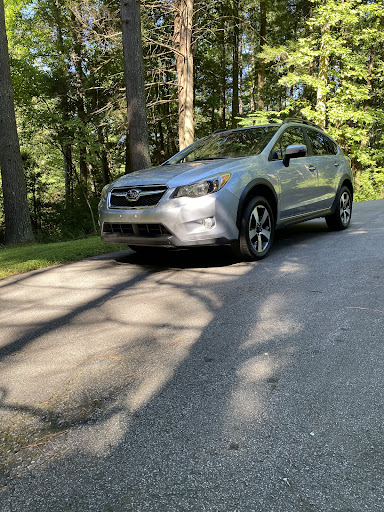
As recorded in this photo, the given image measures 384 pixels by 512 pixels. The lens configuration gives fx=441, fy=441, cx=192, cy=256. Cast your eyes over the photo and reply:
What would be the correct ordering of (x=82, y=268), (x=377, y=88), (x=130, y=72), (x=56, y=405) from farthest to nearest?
(x=377, y=88) < (x=130, y=72) < (x=82, y=268) < (x=56, y=405)

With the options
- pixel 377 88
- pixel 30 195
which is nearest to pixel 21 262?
pixel 30 195

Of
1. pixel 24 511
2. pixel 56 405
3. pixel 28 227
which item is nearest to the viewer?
pixel 24 511

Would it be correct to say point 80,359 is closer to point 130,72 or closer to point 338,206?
point 338,206

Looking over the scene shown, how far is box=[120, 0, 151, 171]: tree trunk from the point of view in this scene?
10.6m

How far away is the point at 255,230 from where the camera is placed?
585 centimetres

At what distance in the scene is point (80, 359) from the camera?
2.99 metres

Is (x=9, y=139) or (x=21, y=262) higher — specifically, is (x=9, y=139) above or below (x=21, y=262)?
→ above

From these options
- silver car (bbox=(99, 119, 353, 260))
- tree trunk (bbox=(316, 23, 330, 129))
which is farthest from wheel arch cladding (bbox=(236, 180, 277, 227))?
tree trunk (bbox=(316, 23, 330, 129))

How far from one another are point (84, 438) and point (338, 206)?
6.91 meters

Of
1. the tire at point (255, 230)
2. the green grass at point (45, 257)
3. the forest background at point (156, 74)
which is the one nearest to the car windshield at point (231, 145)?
the tire at point (255, 230)

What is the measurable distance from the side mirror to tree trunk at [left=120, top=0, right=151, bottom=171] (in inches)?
211

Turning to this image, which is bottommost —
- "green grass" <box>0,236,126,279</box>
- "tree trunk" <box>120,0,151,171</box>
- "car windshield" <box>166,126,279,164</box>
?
"green grass" <box>0,236,126,279</box>

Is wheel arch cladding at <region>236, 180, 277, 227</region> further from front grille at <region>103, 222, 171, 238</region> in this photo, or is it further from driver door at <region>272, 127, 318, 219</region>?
front grille at <region>103, 222, 171, 238</region>

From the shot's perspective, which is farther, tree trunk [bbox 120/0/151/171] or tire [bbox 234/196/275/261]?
tree trunk [bbox 120/0/151/171]
